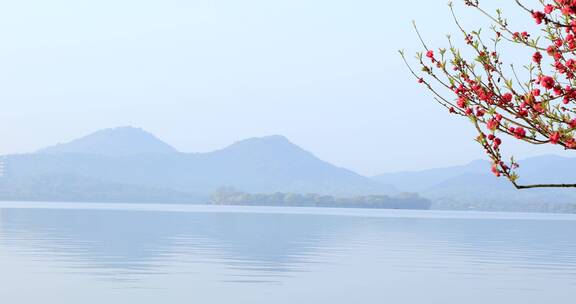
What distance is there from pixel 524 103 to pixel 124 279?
101ft

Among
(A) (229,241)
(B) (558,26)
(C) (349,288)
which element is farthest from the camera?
(A) (229,241)

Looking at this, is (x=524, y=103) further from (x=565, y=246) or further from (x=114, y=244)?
(x=565, y=246)

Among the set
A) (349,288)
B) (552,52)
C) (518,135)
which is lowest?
(349,288)

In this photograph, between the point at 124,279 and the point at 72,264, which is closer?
the point at 124,279

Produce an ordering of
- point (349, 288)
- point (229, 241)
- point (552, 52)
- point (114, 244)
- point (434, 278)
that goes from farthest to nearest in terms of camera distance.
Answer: point (229, 241)
point (114, 244)
point (434, 278)
point (349, 288)
point (552, 52)

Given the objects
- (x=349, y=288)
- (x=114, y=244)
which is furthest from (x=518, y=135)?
(x=114, y=244)

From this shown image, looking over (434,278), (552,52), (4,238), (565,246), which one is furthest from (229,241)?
(552,52)

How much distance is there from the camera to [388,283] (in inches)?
1620

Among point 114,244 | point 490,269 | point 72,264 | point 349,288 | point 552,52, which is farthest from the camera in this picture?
point 114,244

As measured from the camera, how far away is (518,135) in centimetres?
1089

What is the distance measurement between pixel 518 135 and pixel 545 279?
3571 cm

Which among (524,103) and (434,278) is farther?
(434,278)

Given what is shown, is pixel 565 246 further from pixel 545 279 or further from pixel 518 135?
pixel 518 135

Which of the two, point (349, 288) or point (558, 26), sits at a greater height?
point (558, 26)
